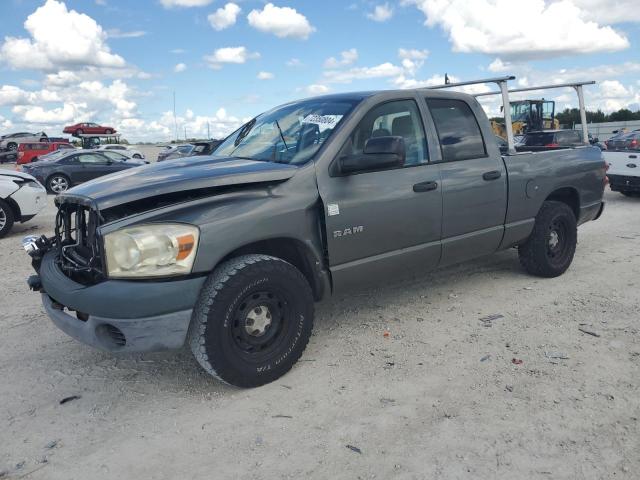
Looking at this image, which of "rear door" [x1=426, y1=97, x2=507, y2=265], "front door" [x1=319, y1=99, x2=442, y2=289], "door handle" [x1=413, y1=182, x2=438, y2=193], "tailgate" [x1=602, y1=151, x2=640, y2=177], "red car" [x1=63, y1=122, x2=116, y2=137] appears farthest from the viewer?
"red car" [x1=63, y1=122, x2=116, y2=137]

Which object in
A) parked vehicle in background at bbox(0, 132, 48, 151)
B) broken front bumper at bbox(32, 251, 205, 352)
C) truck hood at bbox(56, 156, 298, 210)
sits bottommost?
broken front bumper at bbox(32, 251, 205, 352)

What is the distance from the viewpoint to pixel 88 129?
51.7 meters

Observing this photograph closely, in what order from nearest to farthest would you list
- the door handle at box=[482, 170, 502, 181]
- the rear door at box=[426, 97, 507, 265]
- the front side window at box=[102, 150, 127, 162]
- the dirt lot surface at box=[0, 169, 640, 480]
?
the dirt lot surface at box=[0, 169, 640, 480] < the rear door at box=[426, 97, 507, 265] < the door handle at box=[482, 170, 502, 181] < the front side window at box=[102, 150, 127, 162]

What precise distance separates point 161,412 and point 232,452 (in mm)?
647

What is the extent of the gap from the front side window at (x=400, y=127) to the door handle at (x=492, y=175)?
0.66 meters

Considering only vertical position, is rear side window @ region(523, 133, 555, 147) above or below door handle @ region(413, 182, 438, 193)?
above

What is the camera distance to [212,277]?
3170mm

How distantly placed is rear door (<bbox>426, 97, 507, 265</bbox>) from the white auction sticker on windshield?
2.96 ft

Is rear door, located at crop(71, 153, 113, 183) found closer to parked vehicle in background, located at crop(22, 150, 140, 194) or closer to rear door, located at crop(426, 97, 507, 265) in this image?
parked vehicle in background, located at crop(22, 150, 140, 194)

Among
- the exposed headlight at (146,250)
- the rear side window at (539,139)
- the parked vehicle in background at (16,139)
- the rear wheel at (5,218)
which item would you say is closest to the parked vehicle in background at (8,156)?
the parked vehicle in background at (16,139)

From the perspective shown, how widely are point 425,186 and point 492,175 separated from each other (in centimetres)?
86

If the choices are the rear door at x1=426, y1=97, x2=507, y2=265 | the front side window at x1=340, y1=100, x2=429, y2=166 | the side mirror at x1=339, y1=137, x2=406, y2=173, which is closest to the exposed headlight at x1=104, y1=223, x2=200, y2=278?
the side mirror at x1=339, y1=137, x2=406, y2=173

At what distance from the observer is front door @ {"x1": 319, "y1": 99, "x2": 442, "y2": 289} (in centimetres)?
369

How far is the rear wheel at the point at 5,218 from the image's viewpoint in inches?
353
